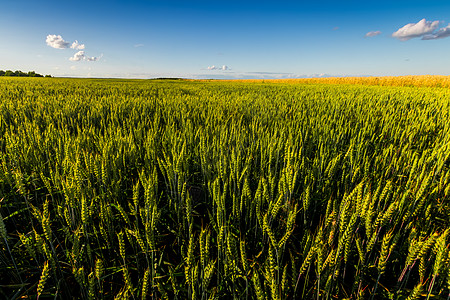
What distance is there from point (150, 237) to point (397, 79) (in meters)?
32.5

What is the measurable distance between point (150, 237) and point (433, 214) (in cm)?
150

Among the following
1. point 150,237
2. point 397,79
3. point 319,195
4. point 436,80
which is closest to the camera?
point 150,237

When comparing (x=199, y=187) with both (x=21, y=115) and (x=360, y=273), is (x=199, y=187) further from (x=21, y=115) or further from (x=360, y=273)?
(x=21, y=115)

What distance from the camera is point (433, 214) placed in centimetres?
114

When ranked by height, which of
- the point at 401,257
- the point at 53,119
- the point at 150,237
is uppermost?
the point at 53,119

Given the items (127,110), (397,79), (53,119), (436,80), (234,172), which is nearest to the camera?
(234,172)

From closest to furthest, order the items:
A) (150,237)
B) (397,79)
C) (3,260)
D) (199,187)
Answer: (150,237) < (3,260) < (199,187) < (397,79)

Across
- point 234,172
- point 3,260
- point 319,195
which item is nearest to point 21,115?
point 3,260

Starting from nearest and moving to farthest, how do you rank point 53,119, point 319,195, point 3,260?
point 3,260 < point 319,195 < point 53,119

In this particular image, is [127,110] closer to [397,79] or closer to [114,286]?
[114,286]

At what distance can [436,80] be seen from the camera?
19.4 metres

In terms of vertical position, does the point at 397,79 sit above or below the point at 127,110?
above

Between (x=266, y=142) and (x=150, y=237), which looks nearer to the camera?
(x=150, y=237)

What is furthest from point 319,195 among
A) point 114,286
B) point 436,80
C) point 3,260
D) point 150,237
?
point 436,80
